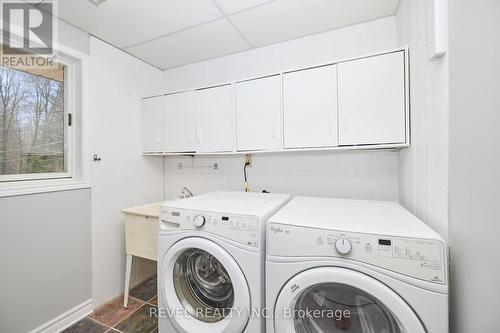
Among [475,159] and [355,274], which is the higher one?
[475,159]

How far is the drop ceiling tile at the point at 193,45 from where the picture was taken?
1.81 metres

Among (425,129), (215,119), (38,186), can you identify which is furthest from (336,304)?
(38,186)

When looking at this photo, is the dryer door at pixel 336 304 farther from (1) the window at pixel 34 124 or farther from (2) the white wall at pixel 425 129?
(1) the window at pixel 34 124

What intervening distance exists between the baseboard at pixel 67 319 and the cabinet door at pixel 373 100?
2.36 metres

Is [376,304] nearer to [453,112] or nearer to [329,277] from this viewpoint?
[329,277]

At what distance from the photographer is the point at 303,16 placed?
163 centimetres

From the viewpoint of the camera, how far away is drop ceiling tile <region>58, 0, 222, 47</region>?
4.85 ft

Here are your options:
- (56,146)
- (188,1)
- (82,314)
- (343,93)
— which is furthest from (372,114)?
(82,314)

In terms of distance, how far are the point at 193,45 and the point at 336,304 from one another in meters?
2.27

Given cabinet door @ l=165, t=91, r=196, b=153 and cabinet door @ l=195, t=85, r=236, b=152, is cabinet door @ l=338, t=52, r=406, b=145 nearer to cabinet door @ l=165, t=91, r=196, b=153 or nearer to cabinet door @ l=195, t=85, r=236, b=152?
cabinet door @ l=195, t=85, r=236, b=152

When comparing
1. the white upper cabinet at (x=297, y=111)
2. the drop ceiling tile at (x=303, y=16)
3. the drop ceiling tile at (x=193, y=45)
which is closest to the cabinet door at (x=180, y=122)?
the white upper cabinet at (x=297, y=111)

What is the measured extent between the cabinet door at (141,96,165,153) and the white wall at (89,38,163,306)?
0.06 meters

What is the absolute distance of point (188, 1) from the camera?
1.46m

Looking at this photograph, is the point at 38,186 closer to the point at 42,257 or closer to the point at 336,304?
the point at 42,257
